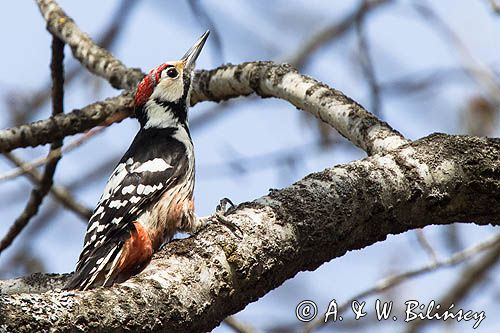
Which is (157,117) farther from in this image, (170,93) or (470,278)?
(470,278)

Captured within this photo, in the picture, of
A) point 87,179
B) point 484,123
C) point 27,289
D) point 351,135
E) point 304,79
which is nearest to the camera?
point 27,289

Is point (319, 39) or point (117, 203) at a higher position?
point (319, 39)

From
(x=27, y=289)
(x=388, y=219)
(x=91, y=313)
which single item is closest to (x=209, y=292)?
(x=91, y=313)

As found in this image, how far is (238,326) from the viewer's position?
Answer: 357 centimetres

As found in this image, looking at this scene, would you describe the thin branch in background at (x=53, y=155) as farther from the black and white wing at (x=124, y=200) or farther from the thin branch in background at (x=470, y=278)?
the thin branch in background at (x=470, y=278)

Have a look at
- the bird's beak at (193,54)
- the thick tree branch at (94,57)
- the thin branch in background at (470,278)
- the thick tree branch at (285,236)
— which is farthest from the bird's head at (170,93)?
the thin branch in background at (470,278)

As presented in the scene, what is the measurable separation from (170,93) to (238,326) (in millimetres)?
1753

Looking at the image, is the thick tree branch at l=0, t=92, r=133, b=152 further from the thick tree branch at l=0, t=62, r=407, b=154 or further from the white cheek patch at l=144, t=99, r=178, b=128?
the white cheek patch at l=144, t=99, r=178, b=128

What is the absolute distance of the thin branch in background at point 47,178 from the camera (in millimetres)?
3684

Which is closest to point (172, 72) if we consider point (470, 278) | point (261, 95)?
point (261, 95)

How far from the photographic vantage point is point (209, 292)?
202 centimetres

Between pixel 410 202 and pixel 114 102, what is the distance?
1940 mm

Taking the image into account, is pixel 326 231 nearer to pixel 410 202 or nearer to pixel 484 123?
pixel 410 202

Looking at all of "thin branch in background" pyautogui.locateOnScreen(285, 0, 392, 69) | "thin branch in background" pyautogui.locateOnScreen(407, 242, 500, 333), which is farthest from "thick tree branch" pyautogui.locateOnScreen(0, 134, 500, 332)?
"thin branch in background" pyautogui.locateOnScreen(285, 0, 392, 69)
